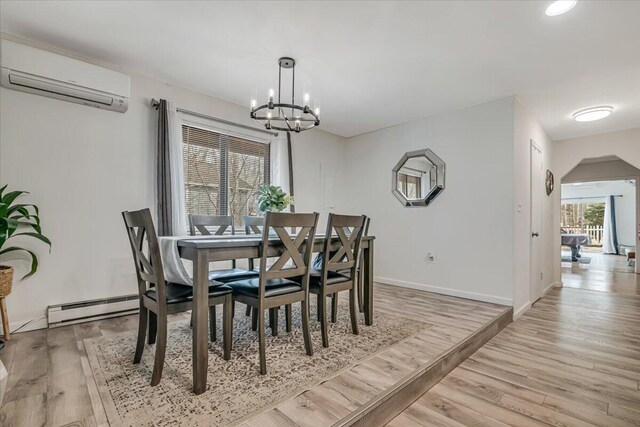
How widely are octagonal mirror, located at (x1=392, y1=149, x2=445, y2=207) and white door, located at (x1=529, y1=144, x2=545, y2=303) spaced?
3.97 ft

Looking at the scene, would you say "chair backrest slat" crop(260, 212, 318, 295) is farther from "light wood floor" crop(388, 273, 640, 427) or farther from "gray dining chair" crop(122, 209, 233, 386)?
"light wood floor" crop(388, 273, 640, 427)

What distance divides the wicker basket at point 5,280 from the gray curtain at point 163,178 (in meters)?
1.11

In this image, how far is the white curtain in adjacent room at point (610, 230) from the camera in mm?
10273

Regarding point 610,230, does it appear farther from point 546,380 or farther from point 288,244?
point 288,244

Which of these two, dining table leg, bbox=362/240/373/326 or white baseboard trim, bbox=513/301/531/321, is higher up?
dining table leg, bbox=362/240/373/326

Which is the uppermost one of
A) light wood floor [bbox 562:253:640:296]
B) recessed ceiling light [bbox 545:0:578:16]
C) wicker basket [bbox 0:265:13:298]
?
recessed ceiling light [bbox 545:0:578:16]

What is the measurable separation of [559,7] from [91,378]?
147 inches

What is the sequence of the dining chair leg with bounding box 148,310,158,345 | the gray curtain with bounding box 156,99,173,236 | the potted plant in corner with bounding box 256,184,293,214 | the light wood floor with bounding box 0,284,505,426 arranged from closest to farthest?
the light wood floor with bounding box 0,284,505,426
the dining chair leg with bounding box 148,310,158,345
the potted plant in corner with bounding box 256,184,293,214
the gray curtain with bounding box 156,99,173,236

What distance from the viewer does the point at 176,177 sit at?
330 cm

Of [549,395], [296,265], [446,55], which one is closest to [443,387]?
[549,395]

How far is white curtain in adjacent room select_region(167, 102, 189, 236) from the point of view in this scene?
3262 millimetres

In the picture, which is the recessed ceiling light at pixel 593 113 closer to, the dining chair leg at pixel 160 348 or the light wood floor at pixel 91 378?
the light wood floor at pixel 91 378

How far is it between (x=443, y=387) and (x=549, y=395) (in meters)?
0.61


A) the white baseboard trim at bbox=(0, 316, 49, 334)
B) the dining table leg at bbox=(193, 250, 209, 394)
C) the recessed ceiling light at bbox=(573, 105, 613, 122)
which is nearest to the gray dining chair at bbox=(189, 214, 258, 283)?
the dining table leg at bbox=(193, 250, 209, 394)
